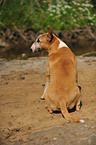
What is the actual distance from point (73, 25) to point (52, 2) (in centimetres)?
377

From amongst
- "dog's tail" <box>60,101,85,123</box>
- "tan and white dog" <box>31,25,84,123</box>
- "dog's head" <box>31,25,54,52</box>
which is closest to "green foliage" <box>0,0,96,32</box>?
"dog's head" <box>31,25,54,52</box>

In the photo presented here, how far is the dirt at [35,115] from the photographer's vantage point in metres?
4.17

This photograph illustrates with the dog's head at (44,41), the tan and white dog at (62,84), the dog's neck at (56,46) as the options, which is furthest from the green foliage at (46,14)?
the tan and white dog at (62,84)

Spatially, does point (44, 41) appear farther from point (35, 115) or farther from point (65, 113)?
point (65, 113)

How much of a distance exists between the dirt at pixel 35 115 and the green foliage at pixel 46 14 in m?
10.2

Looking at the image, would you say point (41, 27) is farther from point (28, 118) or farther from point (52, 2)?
point (28, 118)

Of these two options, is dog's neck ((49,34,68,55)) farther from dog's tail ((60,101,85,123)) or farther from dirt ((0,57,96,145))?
dog's tail ((60,101,85,123))

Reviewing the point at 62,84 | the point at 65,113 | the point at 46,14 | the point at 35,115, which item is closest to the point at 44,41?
the point at 62,84

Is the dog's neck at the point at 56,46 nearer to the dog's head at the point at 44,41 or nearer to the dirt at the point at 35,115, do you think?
the dog's head at the point at 44,41

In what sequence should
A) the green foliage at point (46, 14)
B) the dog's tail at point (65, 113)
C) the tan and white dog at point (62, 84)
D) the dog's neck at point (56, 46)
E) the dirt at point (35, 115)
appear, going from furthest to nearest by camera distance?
1. the green foliage at point (46, 14)
2. the dog's neck at point (56, 46)
3. the tan and white dog at point (62, 84)
4. the dog's tail at point (65, 113)
5. the dirt at point (35, 115)

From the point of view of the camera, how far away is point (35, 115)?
546 cm

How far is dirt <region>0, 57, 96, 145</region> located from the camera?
4.17 meters

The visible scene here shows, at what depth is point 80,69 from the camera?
986 cm

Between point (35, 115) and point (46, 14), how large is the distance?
16226mm
